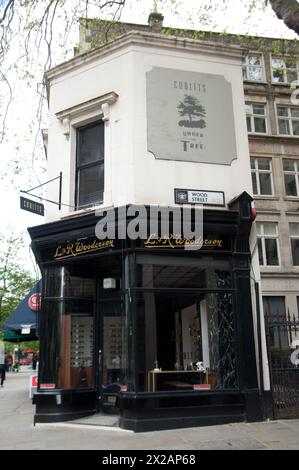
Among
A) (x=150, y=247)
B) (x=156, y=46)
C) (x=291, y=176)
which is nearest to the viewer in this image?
(x=150, y=247)

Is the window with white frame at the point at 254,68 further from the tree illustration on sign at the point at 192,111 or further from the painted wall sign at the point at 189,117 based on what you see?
the tree illustration on sign at the point at 192,111

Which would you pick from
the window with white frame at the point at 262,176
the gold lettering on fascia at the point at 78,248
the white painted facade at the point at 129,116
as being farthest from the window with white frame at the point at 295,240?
the gold lettering on fascia at the point at 78,248

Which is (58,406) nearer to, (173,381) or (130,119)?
(173,381)

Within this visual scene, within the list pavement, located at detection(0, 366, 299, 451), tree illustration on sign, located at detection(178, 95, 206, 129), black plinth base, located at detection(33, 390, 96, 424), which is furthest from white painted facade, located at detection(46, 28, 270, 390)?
black plinth base, located at detection(33, 390, 96, 424)

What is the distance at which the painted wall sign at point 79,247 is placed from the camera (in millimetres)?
9922

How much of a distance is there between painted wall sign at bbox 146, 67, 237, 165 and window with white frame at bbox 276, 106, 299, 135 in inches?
774

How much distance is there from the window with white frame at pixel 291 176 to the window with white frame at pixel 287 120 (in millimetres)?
1932

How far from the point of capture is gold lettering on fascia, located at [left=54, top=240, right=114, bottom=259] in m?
9.90

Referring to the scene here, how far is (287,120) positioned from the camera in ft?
97.3

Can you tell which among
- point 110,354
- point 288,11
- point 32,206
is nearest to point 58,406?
point 110,354

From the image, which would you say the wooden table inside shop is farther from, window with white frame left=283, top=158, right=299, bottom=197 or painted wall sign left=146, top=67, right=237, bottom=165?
window with white frame left=283, top=158, right=299, bottom=197

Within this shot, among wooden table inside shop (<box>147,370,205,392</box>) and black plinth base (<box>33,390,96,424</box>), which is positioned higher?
wooden table inside shop (<box>147,370,205,392</box>)

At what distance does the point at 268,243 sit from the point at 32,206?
61.8 ft

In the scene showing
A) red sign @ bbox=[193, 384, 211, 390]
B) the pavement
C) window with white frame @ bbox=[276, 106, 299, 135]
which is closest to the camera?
the pavement
